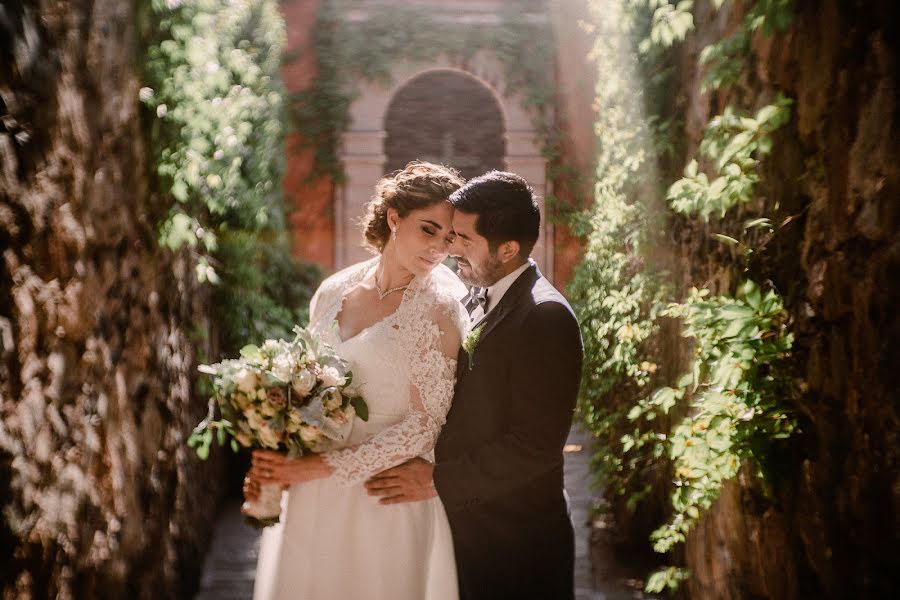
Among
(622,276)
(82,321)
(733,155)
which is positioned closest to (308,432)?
(82,321)

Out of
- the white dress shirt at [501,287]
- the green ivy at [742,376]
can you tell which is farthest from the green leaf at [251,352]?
the green ivy at [742,376]

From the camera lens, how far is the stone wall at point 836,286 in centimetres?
153

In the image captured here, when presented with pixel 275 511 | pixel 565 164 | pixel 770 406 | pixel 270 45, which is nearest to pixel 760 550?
pixel 770 406

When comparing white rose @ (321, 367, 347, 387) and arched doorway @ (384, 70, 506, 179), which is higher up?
arched doorway @ (384, 70, 506, 179)

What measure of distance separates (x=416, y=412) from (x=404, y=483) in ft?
0.72

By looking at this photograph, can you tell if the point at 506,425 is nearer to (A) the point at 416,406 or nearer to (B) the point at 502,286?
(A) the point at 416,406

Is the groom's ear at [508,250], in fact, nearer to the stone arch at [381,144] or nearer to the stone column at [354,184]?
the stone arch at [381,144]

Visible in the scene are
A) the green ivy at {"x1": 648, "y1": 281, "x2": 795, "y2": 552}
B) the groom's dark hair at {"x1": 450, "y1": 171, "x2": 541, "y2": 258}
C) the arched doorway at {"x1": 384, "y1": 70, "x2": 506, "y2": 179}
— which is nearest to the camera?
the green ivy at {"x1": 648, "y1": 281, "x2": 795, "y2": 552}

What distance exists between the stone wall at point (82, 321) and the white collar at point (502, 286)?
137 centimetres

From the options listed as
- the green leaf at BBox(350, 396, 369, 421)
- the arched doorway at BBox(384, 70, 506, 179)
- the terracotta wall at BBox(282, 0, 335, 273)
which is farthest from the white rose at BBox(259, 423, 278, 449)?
the arched doorway at BBox(384, 70, 506, 179)

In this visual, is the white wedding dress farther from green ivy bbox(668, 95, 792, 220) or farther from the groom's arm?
green ivy bbox(668, 95, 792, 220)

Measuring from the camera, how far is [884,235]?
154 centimetres

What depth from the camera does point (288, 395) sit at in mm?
2158

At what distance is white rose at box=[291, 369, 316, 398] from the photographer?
7.02 feet
